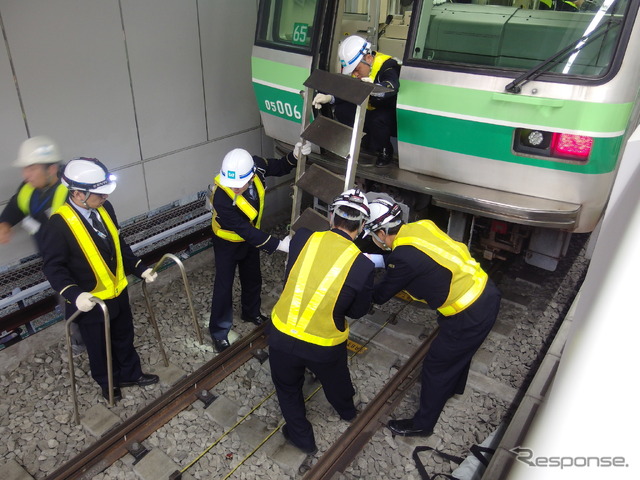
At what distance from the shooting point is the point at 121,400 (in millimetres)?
3781

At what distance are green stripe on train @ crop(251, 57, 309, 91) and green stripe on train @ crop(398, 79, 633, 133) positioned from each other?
1035 mm

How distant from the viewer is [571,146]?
345cm

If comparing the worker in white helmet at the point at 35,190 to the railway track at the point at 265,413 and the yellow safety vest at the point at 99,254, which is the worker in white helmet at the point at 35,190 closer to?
the yellow safety vest at the point at 99,254

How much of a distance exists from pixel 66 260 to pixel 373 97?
8.66 feet

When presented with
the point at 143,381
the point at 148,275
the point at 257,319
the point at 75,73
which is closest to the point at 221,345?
the point at 257,319

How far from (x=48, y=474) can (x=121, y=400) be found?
2.23 ft

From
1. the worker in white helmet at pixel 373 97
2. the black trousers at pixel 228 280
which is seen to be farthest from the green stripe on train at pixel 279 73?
the black trousers at pixel 228 280

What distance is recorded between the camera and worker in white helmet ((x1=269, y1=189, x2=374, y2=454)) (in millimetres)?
2852

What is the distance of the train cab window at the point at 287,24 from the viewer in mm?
4480

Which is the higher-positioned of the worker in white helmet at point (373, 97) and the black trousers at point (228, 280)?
the worker in white helmet at point (373, 97)

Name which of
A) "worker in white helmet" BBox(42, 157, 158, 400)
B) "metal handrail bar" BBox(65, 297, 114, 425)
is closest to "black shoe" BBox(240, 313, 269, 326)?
"worker in white helmet" BBox(42, 157, 158, 400)

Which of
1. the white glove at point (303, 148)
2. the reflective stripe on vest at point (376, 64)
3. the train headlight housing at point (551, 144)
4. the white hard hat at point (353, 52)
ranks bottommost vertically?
the white glove at point (303, 148)

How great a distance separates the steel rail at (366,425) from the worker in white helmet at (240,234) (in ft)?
4.33

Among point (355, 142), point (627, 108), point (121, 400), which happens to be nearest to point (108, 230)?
point (121, 400)
